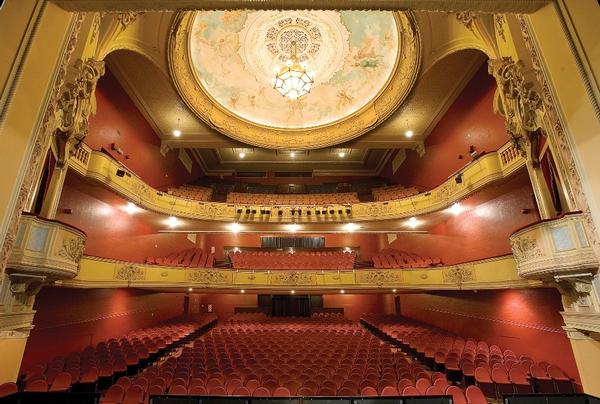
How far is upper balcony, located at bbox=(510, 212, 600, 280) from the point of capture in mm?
3447

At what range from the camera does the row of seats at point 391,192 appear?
43.6 feet

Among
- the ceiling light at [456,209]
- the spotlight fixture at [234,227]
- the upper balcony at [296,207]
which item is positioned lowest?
the ceiling light at [456,209]

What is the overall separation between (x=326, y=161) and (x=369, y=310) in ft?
27.1

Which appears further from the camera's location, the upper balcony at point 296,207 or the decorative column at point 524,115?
the upper balcony at point 296,207

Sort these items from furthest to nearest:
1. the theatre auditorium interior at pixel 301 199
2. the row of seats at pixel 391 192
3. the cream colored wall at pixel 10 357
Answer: the row of seats at pixel 391 192, the cream colored wall at pixel 10 357, the theatre auditorium interior at pixel 301 199

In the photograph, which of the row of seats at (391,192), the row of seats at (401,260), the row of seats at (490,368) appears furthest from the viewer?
the row of seats at (391,192)

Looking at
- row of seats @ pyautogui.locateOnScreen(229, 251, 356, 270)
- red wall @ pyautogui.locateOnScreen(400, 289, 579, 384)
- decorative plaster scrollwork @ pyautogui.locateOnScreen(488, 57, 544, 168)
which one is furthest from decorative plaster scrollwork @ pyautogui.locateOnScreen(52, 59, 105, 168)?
red wall @ pyautogui.locateOnScreen(400, 289, 579, 384)

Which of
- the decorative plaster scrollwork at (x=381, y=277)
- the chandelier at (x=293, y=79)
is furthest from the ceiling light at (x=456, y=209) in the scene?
the chandelier at (x=293, y=79)

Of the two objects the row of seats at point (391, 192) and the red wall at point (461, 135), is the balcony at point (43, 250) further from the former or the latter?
the row of seats at point (391, 192)

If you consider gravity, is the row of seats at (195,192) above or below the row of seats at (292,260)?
above

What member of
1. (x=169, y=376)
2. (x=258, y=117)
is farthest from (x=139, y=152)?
(x=169, y=376)

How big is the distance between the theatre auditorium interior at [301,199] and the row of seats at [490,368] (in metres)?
0.05

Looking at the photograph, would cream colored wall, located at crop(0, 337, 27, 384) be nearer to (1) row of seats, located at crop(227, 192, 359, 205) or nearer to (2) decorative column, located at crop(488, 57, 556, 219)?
(2) decorative column, located at crop(488, 57, 556, 219)

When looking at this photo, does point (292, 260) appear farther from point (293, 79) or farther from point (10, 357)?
point (10, 357)
